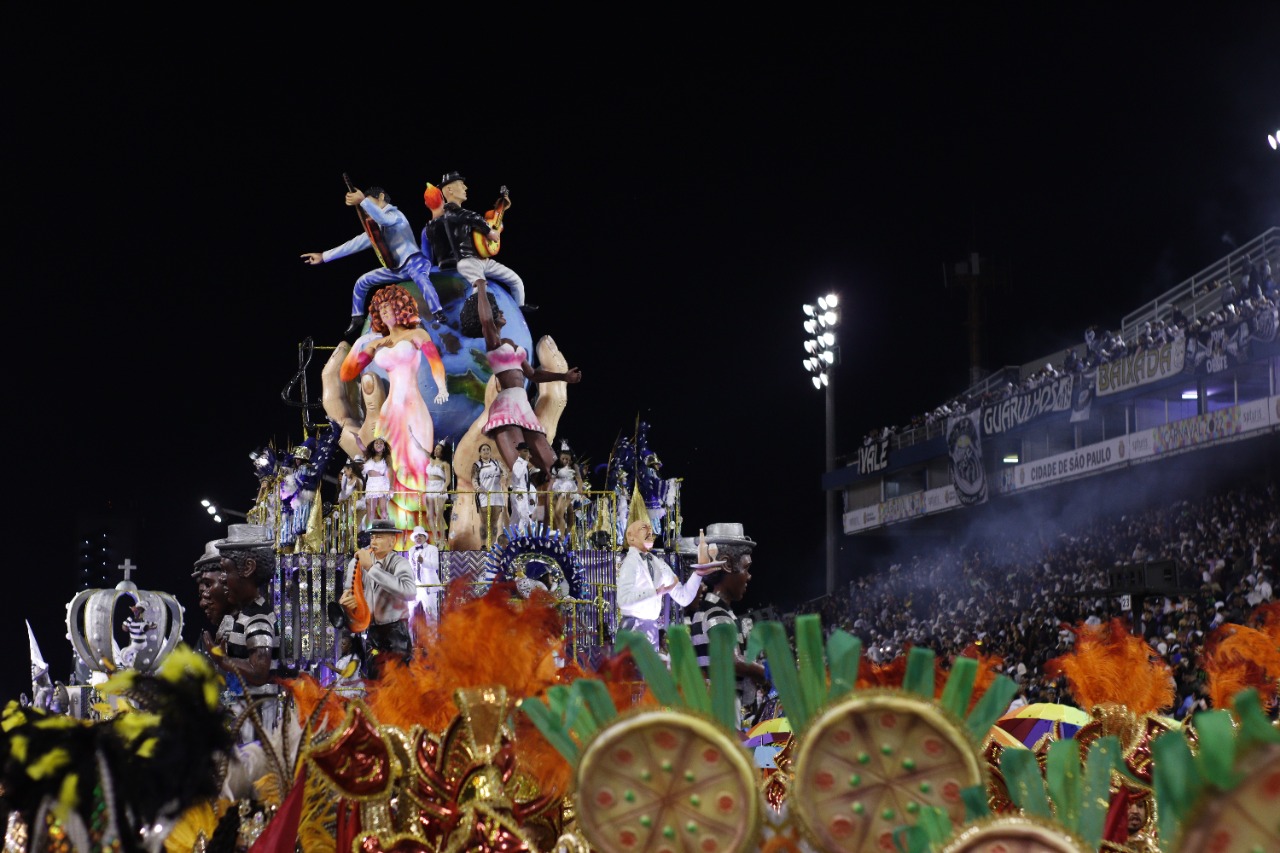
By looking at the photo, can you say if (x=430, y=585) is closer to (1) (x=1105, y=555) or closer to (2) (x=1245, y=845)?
(2) (x=1245, y=845)

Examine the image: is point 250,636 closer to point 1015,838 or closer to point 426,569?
point 426,569

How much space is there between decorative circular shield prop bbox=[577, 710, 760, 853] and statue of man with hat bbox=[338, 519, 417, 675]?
5810 millimetres

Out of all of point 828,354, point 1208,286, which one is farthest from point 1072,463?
point 828,354

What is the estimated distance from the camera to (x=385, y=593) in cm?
919

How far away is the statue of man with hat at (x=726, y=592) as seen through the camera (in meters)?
9.56

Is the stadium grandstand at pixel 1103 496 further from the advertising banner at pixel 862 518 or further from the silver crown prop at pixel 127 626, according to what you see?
the silver crown prop at pixel 127 626

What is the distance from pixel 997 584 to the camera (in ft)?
81.3

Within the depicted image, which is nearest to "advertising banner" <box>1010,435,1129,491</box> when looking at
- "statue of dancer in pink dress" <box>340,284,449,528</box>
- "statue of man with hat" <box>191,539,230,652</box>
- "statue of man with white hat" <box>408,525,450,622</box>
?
"statue of dancer in pink dress" <box>340,284,449,528</box>

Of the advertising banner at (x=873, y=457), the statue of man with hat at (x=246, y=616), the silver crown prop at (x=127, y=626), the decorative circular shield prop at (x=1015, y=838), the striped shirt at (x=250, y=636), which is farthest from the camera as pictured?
the advertising banner at (x=873, y=457)

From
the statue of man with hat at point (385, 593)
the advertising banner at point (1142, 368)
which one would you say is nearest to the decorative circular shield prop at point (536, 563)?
the statue of man with hat at point (385, 593)

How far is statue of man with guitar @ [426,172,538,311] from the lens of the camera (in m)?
15.6

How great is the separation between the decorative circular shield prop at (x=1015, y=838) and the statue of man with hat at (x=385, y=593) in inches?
258

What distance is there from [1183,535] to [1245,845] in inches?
762

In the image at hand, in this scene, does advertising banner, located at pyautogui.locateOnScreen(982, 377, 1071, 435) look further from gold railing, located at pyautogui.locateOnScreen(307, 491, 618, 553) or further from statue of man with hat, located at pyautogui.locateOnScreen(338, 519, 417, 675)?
statue of man with hat, located at pyautogui.locateOnScreen(338, 519, 417, 675)
